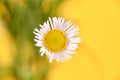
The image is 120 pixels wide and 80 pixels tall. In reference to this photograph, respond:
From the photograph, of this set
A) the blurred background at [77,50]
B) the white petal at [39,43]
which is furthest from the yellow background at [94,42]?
the white petal at [39,43]

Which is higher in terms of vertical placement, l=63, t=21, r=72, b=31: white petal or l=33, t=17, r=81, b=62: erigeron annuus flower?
l=63, t=21, r=72, b=31: white petal

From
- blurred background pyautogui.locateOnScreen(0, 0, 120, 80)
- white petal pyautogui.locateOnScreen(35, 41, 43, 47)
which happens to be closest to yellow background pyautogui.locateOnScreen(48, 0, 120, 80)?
blurred background pyautogui.locateOnScreen(0, 0, 120, 80)

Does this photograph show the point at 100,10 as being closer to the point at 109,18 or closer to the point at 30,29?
the point at 109,18

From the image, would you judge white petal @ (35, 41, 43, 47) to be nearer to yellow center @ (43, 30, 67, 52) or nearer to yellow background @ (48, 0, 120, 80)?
yellow center @ (43, 30, 67, 52)

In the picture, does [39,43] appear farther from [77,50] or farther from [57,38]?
[77,50]

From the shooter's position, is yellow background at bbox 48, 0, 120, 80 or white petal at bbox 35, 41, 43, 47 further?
yellow background at bbox 48, 0, 120, 80
